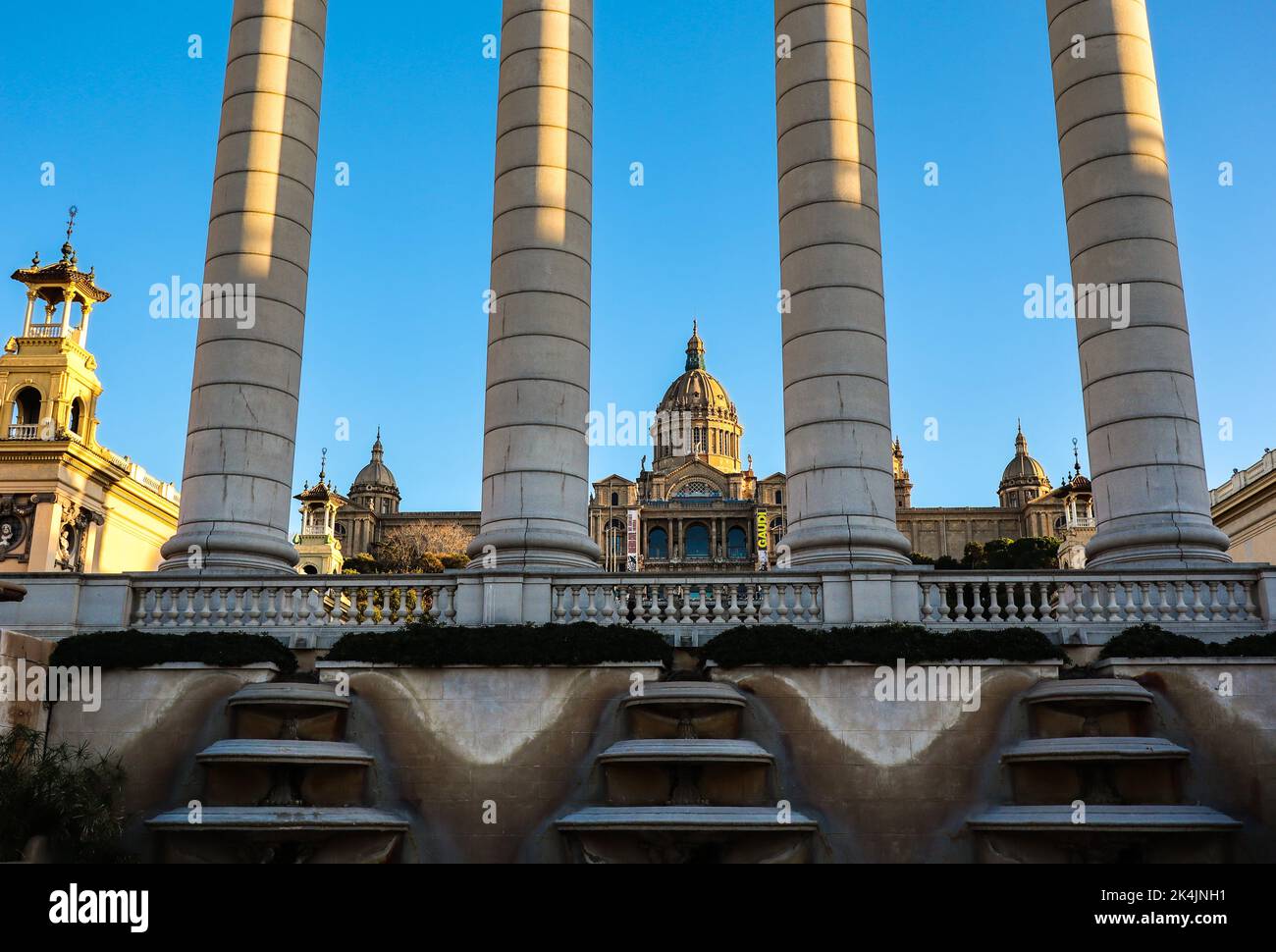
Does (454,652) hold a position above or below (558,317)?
below

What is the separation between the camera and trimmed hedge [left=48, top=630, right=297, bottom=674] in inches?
1034

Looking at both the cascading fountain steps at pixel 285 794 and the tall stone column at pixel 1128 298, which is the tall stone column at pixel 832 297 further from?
the cascading fountain steps at pixel 285 794

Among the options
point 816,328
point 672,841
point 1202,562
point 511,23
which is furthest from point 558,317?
point 1202,562

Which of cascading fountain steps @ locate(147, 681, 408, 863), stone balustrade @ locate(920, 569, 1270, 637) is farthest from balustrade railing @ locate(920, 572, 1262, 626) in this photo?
cascading fountain steps @ locate(147, 681, 408, 863)

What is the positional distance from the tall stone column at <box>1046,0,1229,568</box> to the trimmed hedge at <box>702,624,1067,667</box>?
6.63 metres

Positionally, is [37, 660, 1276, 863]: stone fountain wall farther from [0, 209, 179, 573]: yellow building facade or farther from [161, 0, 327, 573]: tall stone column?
[0, 209, 179, 573]: yellow building facade

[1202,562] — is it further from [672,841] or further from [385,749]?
[385,749]

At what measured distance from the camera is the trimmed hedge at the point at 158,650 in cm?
2627

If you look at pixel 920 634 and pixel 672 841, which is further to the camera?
pixel 920 634

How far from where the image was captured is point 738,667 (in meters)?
26.2

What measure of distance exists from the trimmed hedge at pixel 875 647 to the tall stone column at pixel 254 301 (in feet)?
42.4

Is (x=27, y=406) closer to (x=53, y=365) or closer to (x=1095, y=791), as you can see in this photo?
(x=53, y=365)

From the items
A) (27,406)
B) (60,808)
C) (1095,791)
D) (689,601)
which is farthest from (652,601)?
(27,406)
